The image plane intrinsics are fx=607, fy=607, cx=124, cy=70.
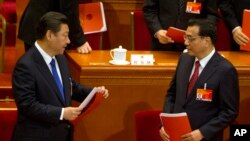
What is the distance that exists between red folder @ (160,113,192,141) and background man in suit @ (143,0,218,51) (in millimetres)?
1203

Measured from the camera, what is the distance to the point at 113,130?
4.47 metres

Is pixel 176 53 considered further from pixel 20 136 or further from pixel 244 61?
pixel 20 136

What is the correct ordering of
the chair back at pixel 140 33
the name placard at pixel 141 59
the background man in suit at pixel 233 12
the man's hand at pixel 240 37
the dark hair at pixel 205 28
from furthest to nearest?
the chair back at pixel 140 33 → the background man in suit at pixel 233 12 → the man's hand at pixel 240 37 → the name placard at pixel 141 59 → the dark hair at pixel 205 28

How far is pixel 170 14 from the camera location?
15.9ft

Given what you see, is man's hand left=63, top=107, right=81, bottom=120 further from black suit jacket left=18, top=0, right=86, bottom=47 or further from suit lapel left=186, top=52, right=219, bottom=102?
black suit jacket left=18, top=0, right=86, bottom=47

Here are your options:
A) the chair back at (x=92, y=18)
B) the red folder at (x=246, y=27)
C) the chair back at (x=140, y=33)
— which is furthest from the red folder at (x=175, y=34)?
the chair back at (x=140, y=33)

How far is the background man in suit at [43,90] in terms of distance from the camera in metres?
3.42

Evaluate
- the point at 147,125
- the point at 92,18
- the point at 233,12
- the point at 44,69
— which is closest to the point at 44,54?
the point at 44,69

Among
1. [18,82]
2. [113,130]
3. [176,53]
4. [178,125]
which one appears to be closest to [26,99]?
[18,82]

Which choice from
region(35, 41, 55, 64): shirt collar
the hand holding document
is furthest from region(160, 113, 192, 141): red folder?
region(35, 41, 55, 64): shirt collar

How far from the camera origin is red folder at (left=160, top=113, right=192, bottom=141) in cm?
350

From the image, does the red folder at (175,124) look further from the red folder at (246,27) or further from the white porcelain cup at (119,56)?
the red folder at (246,27)

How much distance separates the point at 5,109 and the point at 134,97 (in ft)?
3.39

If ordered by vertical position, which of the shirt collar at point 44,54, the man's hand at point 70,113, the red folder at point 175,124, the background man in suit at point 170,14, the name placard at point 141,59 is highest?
the background man in suit at point 170,14
